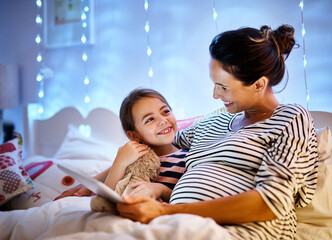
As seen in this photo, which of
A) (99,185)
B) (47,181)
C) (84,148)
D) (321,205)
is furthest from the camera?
(84,148)

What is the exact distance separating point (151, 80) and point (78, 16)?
0.93m

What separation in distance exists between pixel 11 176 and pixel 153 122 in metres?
0.80

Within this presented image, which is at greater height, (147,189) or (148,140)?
(148,140)

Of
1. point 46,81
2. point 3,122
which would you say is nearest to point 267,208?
point 46,81

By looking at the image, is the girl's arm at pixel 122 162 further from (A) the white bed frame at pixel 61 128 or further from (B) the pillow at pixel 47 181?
(A) the white bed frame at pixel 61 128

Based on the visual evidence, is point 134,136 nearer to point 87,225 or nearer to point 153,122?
point 153,122

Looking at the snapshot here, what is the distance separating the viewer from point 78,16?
8.54 ft

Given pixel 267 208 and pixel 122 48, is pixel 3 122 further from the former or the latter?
pixel 267 208

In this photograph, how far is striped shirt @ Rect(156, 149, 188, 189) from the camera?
1.32 meters

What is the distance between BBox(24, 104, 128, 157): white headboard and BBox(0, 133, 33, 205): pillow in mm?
651

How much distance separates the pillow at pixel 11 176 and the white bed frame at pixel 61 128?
651 millimetres

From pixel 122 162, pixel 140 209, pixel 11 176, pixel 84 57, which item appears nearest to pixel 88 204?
pixel 122 162

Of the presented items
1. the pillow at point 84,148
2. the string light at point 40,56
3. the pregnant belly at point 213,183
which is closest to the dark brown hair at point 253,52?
the pregnant belly at point 213,183

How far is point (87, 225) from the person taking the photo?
0.91m
